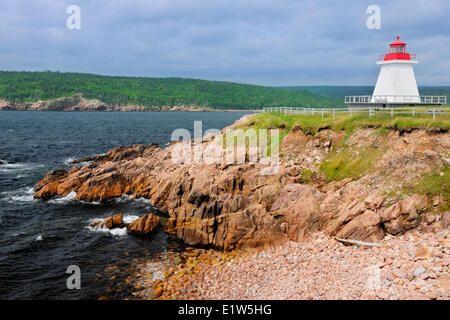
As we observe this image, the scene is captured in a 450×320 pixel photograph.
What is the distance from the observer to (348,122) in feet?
91.1

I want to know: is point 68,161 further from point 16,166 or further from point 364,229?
point 364,229

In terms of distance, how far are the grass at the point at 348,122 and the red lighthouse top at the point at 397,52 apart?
361 inches

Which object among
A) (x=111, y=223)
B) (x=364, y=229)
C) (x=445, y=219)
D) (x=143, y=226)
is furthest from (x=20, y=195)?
(x=445, y=219)

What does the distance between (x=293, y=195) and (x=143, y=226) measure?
10.6 m

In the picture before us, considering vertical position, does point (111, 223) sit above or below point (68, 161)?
below

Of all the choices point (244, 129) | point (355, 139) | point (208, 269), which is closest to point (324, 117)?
point (355, 139)

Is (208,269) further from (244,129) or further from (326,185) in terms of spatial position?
(244,129)

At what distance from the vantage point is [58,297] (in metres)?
16.0

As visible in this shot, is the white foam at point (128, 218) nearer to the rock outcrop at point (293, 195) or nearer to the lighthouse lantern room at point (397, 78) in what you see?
the rock outcrop at point (293, 195)

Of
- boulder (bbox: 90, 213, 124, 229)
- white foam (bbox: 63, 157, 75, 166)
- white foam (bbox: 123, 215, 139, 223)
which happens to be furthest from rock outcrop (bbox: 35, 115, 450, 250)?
white foam (bbox: 63, 157, 75, 166)

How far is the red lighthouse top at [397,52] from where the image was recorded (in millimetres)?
33625

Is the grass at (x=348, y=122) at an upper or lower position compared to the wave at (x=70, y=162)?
upper

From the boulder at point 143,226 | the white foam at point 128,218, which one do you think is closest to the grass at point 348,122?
the boulder at point 143,226

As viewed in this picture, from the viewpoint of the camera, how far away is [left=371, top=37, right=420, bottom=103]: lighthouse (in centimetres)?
3350
